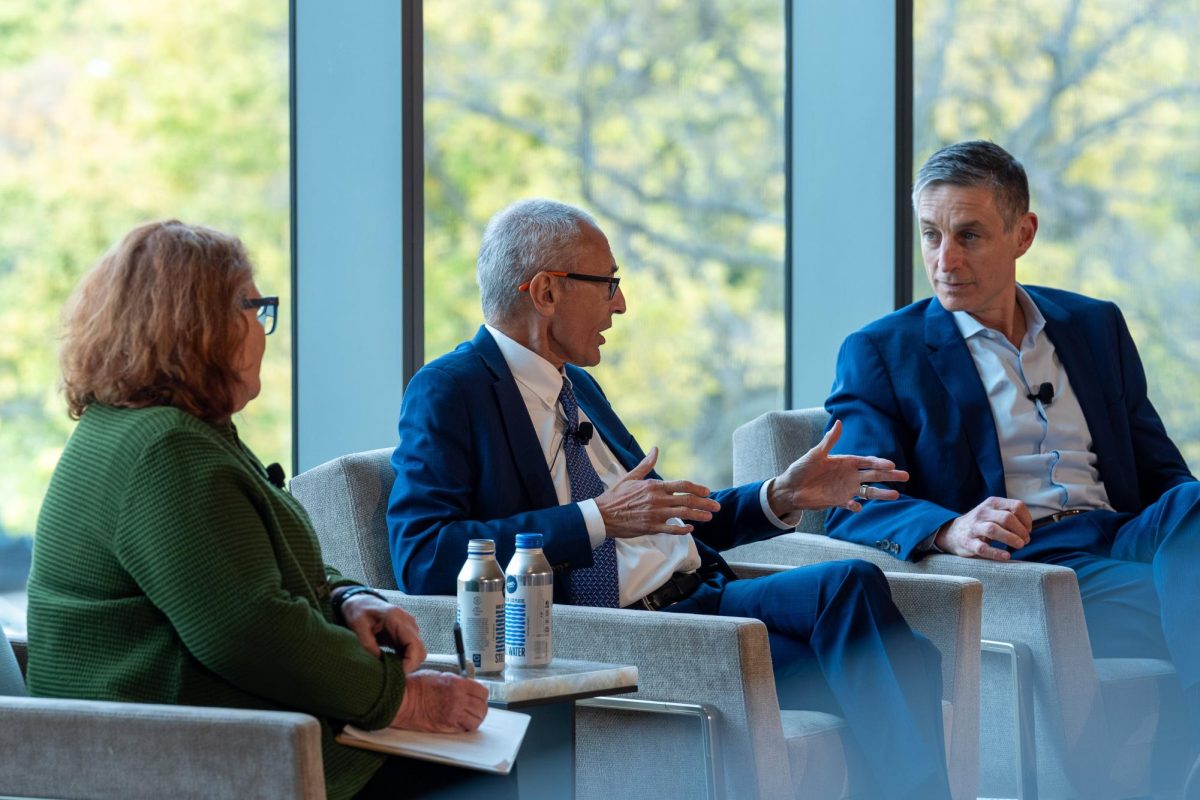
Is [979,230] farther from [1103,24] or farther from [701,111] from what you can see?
[1103,24]

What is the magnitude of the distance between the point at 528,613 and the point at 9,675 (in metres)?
0.75

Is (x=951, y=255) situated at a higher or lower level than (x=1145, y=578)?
higher

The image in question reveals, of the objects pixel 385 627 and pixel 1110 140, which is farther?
pixel 1110 140

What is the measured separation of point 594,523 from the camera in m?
2.68

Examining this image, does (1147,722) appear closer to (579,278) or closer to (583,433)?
(583,433)

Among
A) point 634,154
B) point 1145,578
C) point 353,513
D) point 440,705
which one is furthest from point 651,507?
point 634,154

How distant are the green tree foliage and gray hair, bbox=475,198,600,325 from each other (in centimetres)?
80

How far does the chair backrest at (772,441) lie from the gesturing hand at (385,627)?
4.45ft

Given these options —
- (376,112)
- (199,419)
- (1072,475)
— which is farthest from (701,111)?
(199,419)

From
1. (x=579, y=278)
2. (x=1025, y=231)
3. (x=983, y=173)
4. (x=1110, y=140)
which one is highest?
(x=1110, y=140)

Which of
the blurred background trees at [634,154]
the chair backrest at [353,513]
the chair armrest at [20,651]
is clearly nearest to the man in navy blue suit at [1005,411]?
the chair backrest at [353,513]

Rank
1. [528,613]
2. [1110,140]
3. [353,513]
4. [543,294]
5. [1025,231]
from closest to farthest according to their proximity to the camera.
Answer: [528,613] < [353,513] < [543,294] < [1025,231] < [1110,140]

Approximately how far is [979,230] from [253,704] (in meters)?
2.22

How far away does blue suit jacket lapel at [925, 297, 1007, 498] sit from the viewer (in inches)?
135
